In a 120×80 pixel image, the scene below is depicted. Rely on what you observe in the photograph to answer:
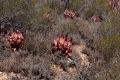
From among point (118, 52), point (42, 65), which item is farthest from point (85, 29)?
point (42, 65)

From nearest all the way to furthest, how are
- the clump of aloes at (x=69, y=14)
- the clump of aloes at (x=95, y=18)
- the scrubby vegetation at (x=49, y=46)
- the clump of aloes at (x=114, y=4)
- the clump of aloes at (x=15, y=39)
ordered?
the scrubby vegetation at (x=49, y=46) < the clump of aloes at (x=15, y=39) < the clump of aloes at (x=69, y=14) < the clump of aloes at (x=95, y=18) < the clump of aloes at (x=114, y=4)

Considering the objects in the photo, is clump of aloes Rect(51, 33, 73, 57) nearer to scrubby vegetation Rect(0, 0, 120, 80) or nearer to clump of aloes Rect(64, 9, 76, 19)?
scrubby vegetation Rect(0, 0, 120, 80)

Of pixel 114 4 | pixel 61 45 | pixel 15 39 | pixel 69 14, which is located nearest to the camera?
pixel 15 39

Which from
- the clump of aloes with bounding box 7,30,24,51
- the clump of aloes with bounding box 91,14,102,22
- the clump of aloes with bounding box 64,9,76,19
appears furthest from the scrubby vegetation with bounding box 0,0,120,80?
the clump of aloes with bounding box 91,14,102,22

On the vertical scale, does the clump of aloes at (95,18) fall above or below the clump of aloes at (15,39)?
below

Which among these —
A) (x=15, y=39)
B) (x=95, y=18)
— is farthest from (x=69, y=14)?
(x=15, y=39)

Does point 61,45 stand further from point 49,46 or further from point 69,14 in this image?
point 69,14

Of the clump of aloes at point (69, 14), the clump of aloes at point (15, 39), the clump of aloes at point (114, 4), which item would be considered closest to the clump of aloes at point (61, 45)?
the clump of aloes at point (15, 39)

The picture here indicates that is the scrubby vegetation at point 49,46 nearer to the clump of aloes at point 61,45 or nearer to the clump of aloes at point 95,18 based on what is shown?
the clump of aloes at point 61,45
